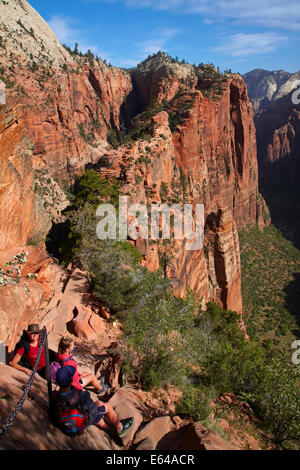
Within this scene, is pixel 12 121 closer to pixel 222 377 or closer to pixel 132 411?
pixel 132 411

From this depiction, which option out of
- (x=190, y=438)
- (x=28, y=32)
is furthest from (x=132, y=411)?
(x=28, y=32)

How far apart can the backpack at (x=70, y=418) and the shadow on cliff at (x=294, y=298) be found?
38737 millimetres

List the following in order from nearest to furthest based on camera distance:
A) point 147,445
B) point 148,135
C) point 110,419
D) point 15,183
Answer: point 147,445 → point 110,419 → point 15,183 → point 148,135

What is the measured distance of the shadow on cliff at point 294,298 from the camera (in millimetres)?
40706

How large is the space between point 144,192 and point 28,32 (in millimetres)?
49994

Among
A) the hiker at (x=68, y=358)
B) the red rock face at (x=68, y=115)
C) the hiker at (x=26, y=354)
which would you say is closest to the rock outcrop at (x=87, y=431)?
the hiker at (x=26, y=354)

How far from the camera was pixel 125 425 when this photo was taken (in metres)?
5.17

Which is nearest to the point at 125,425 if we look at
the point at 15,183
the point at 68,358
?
the point at 68,358

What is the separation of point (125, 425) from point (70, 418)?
A: 5.12 ft

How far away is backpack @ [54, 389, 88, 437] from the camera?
159 inches

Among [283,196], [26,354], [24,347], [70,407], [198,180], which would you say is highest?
[283,196]

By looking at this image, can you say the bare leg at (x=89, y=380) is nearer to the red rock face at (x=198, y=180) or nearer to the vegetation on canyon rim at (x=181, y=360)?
the vegetation on canyon rim at (x=181, y=360)

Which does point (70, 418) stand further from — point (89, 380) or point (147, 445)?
point (89, 380)

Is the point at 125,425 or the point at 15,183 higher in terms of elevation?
the point at 15,183
